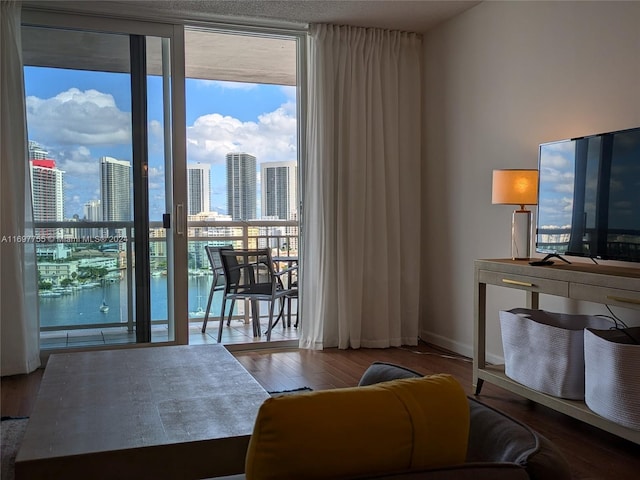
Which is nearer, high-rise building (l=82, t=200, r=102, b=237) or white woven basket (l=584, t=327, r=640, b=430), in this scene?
white woven basket (l=584, t=327, r=640, b=430)

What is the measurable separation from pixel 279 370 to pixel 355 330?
34.6 inches

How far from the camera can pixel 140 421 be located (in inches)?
68.8

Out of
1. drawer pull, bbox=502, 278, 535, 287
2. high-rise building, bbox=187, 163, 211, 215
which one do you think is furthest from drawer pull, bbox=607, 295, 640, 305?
high-rise building, bbox=187, 163, 211, 215

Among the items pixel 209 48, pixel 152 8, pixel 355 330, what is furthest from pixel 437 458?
pixel 209 48

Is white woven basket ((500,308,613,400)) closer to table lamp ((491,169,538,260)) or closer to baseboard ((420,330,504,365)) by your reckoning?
table lamp ((491,169,538,260))

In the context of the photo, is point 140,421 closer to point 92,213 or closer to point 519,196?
point 519,196

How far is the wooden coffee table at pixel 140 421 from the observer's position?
1.53 meters

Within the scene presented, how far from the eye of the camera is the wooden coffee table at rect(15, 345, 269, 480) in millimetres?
1528

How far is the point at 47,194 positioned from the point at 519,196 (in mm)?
3135

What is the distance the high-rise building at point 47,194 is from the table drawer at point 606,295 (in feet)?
11.0

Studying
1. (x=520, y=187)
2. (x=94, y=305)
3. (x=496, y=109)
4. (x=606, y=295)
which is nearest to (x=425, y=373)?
(x=520, y=187)

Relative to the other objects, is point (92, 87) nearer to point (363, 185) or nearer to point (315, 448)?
point (363, 185)

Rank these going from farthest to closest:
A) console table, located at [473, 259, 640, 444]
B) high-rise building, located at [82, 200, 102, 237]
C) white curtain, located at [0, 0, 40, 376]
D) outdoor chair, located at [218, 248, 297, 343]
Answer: outdoor chair, located at [218, 248, 297, 343], high-rise building, located at [82, 200, 102, 237], white curtain, located at [0, 0, 40, 376], console table, located at [473, 259, 640, 444]

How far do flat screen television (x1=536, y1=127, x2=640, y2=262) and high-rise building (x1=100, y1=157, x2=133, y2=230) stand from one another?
2831 mm
